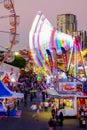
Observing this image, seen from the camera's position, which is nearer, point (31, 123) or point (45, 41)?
point (31, 123)

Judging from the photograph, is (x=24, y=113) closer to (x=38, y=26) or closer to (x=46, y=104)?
(x=46, y=104)

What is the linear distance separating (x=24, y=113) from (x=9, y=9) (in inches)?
331

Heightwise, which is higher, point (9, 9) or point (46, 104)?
point (9, 9)

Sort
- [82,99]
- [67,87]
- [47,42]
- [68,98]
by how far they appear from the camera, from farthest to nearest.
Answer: [47,42] → [67,87] → [82,99] → [68,98]

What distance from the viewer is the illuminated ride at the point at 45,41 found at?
165 ft

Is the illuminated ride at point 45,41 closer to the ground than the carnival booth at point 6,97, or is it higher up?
higher up

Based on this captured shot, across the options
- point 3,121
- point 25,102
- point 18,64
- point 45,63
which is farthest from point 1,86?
point 18,64

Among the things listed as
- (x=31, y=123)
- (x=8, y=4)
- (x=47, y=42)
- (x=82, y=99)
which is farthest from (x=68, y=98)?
(x=47, y=42)

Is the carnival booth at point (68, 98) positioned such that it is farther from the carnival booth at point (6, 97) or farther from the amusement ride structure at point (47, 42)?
the amusement ride structure at point (47, 42)

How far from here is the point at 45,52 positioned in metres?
52.5

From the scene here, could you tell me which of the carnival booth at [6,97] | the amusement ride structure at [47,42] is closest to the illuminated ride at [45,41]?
the amusement ride structure at [47,42]

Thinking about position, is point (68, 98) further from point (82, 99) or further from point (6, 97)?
point (6, 97)

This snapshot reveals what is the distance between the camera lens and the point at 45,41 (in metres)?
52.3

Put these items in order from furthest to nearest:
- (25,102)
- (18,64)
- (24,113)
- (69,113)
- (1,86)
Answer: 1. (18,64)
2. (25,102)
3. (24,113)
4. (69,113)
5. (1,86)
